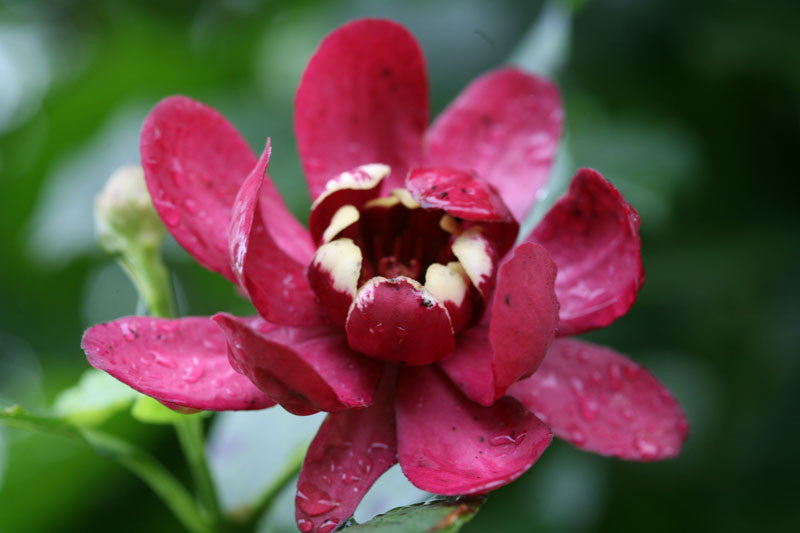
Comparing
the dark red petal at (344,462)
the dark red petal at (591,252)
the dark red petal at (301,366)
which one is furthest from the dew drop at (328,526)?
the dark red petal at (591,252)

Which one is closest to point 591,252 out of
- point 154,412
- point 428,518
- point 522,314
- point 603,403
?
point 603,403

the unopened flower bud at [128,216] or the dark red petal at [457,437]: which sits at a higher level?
the unopened flower bud at [128,216]

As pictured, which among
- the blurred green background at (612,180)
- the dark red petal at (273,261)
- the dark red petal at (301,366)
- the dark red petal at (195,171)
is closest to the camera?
the dark red petal at (301,366)

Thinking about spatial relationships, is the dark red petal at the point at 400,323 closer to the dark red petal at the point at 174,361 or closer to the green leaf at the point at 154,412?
the dark red petal at the point at 174,361

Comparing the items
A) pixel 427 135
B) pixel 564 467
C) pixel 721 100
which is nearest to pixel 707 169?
pixel 721 100

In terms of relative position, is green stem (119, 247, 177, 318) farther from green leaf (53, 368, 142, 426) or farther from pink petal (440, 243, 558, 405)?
pink petal (440, 243, 558, 405)

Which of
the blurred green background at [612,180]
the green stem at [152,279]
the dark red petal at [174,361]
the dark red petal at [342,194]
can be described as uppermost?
the dark red petal at [342,194]

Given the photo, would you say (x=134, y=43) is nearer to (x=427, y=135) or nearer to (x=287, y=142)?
(x=287, y=142)

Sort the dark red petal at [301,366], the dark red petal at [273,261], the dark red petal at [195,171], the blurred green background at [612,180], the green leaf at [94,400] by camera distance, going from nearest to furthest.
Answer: the dark red petal at [301,366] → the dark red petal at [273,261] → the dark red petal at [195,171] → the green leaf at [94,400] → the blurred green background at [612,180]
